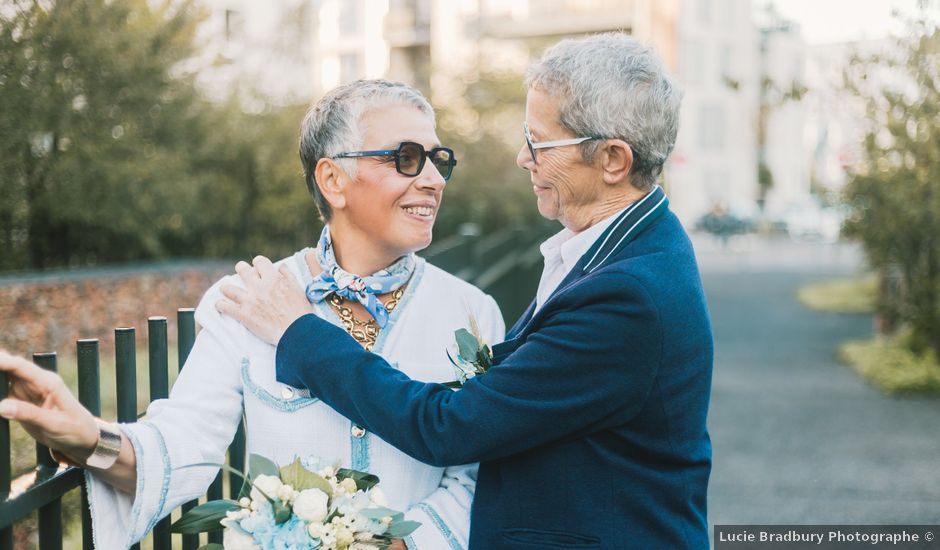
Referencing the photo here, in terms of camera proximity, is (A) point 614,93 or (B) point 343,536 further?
(A) point 614,93

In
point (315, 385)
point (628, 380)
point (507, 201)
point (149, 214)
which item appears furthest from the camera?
point (507, 201)

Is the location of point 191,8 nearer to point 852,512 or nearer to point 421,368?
point 852,512

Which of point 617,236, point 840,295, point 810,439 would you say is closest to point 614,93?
A: point 617,236

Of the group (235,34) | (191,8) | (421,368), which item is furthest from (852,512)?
(235,34)

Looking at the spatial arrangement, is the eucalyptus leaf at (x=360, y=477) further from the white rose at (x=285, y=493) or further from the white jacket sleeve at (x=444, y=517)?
the white jacket sleeve at (x=444, y=517)

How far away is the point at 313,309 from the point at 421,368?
0.30 m

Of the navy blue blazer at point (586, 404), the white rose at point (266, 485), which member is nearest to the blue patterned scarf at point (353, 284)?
the navy blue blazer at point (586, 404)

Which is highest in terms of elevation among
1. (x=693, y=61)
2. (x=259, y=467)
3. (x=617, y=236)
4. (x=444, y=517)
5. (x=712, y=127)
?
(x=693, y=61)

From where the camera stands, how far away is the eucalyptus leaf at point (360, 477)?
1942mm

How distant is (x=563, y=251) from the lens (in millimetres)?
2139

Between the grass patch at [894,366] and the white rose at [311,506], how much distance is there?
8.36 meters

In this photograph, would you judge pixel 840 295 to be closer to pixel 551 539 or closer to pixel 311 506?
pixel 551 539

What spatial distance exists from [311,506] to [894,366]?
9248 millimetres

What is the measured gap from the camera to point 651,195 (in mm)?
2113
